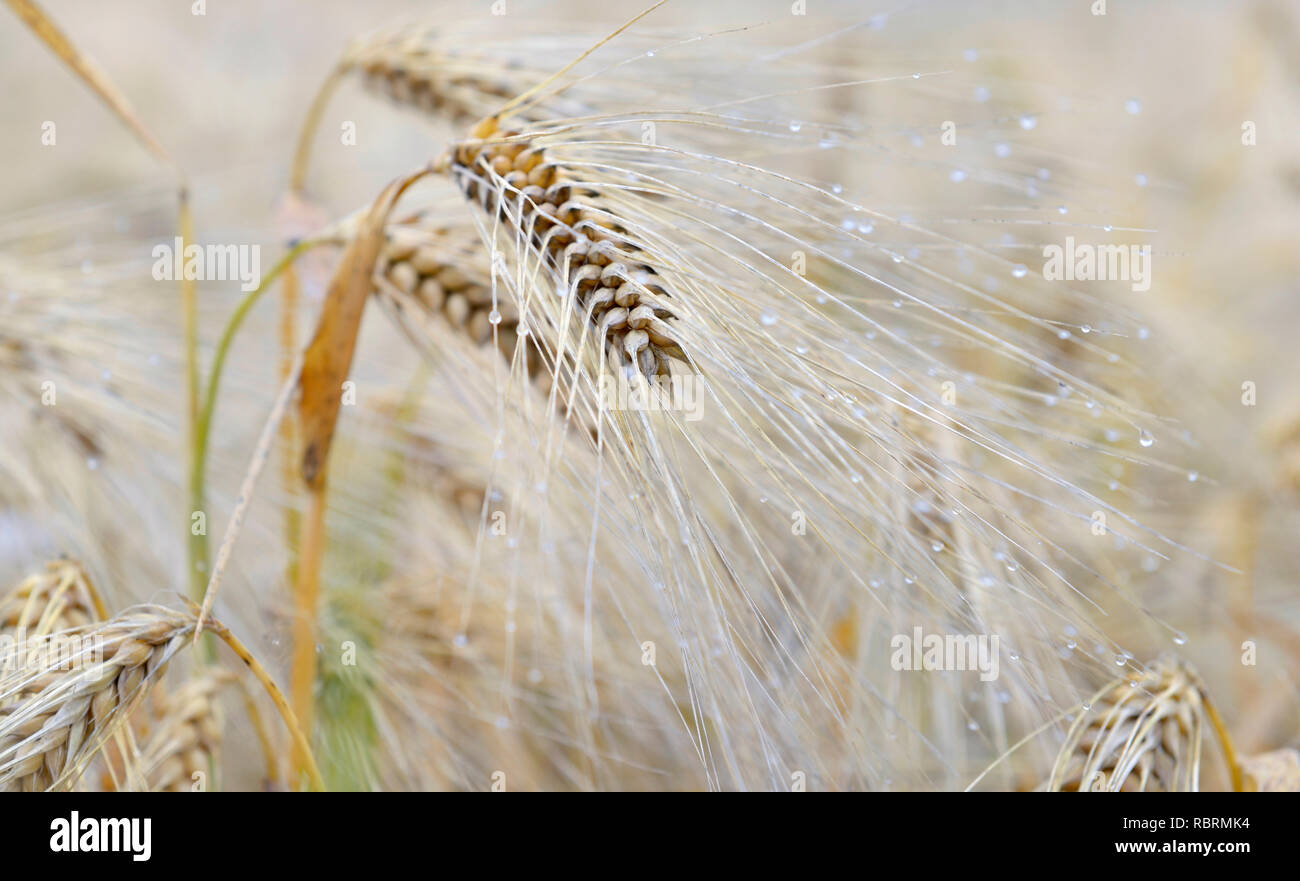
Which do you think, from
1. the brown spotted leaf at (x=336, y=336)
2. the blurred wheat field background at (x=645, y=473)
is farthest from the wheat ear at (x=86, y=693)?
the brown spotted leaf at (x=336, y=336)

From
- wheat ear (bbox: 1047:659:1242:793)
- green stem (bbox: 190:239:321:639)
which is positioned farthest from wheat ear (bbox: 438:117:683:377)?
wheat ear (bbox: 1047:659:1242:793)

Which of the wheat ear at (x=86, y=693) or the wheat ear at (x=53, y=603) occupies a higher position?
the wheat ear at (x=53, y=603)

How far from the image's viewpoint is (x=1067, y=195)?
704 millimetres

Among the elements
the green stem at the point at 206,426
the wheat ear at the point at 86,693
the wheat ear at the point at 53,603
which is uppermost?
the green stem at the point at 206,426

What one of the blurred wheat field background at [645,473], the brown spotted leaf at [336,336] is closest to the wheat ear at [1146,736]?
the blurred wheat field background at [645,473]

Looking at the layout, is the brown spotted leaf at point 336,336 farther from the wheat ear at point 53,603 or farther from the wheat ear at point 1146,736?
the wheat ear at point 1146,736

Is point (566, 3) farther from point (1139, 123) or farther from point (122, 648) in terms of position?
point (122, 648)

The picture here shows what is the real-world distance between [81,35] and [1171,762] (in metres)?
2.27

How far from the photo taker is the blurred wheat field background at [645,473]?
0.37 m

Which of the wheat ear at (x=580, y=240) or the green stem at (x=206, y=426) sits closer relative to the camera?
the wheat ear at (x=580, y=240)

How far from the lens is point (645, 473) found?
366mm

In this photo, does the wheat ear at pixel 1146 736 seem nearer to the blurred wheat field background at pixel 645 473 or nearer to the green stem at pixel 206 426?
the blurred wheat field background at pixel 645 473

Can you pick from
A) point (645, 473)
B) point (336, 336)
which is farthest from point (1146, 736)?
point (336, 336)

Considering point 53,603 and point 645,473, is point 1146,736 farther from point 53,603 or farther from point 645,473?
point 53,603
